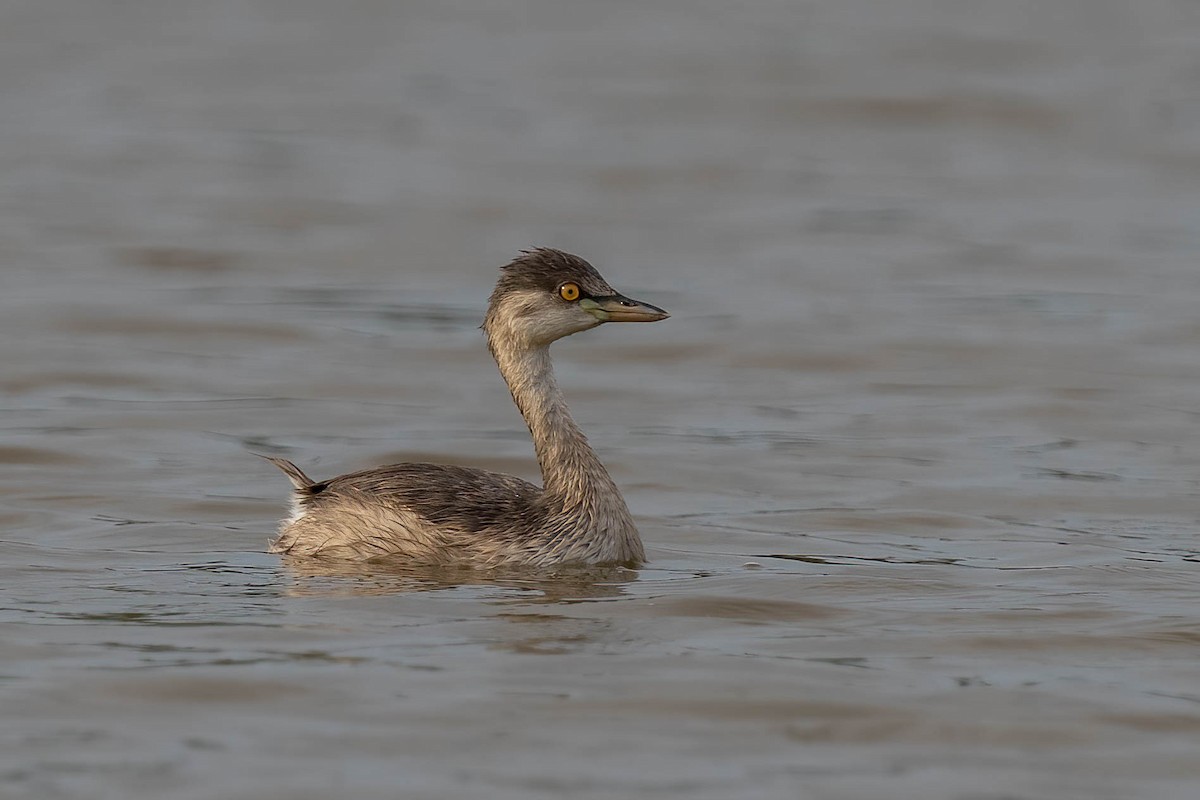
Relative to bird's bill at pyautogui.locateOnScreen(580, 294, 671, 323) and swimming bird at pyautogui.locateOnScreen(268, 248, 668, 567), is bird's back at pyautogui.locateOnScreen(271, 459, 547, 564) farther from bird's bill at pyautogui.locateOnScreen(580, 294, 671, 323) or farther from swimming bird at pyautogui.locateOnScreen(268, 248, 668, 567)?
bird's bill at pyautogui.locateOnScreen(580, 294, 671, 323)

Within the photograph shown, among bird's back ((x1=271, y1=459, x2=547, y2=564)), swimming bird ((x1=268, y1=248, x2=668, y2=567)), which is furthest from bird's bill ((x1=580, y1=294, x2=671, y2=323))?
bird's back ((x1=271, y1=459, x2=547, y2=564))

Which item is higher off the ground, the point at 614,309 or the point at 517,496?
the point at 614,309

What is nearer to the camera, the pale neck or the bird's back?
the bird's back

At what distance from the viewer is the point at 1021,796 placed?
25.0ft

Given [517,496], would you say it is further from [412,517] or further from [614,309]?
[614,309]

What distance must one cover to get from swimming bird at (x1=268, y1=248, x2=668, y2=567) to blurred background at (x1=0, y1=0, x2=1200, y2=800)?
0.22 m

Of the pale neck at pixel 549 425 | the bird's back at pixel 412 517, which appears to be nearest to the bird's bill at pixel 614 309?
the pale neck at pixel 549 425

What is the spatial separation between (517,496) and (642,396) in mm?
5409

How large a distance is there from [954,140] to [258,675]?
18.8 meters

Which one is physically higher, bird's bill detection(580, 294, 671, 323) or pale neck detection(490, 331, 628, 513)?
bird's bill detection(580, 294, 671, 323)

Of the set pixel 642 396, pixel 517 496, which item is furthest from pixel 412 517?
pixel 642 396

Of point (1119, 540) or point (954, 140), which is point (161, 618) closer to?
point (1119, 540)

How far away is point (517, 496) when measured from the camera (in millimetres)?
Answer: 11078

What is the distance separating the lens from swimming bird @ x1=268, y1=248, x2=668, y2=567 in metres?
10.7
